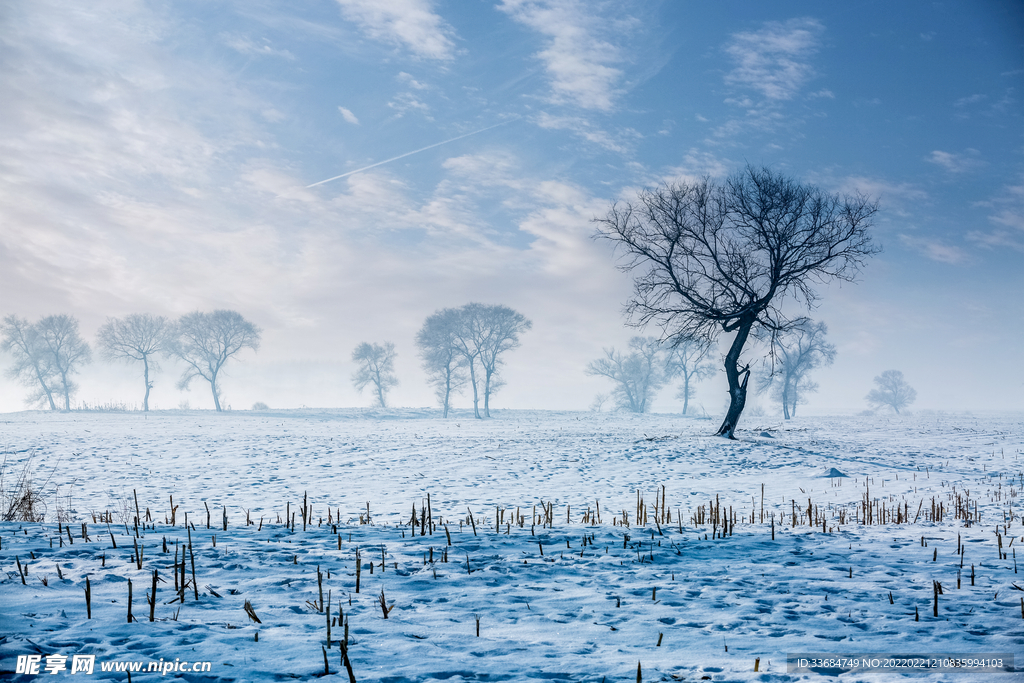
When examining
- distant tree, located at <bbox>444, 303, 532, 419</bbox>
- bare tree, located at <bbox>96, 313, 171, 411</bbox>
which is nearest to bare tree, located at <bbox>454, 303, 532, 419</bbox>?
distant tree, located at <bbox>444, 303, 532, 419</bbox>

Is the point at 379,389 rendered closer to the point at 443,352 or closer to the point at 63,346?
the point at 443,352

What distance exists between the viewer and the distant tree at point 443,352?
200ft

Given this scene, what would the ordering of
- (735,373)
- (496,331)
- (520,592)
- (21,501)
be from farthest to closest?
(496,331)
(735,373)
(21,501)
(520,592)

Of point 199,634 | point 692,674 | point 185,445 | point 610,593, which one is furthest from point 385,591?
point 185,445

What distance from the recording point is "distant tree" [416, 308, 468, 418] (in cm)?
6091

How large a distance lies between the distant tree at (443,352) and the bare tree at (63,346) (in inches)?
1511

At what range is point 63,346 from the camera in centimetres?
6356

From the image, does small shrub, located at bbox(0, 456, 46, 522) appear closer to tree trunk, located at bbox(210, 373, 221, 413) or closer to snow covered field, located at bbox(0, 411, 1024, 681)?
snow covered field, located at bbox(0, 411, 1024, 681)

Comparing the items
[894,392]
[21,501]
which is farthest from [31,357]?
[894,392]

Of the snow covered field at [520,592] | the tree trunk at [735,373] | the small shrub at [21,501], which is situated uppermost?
the tree trunk at [735,373]

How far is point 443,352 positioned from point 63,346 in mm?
42757

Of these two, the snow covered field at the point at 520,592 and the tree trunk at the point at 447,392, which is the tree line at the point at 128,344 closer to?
the tree trunk at the point at 447,392

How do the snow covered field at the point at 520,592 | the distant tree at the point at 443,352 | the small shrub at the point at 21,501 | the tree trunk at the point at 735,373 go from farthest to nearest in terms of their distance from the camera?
the distant tree at the point at 443,352 → the tree trunk at the point at 735,373 → the small shrub at the point at 21,501 → the snow covered field at the point at 520,592

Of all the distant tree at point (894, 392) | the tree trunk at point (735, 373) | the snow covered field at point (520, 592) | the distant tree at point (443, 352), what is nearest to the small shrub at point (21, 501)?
the snow covered field at point (520, 592)
